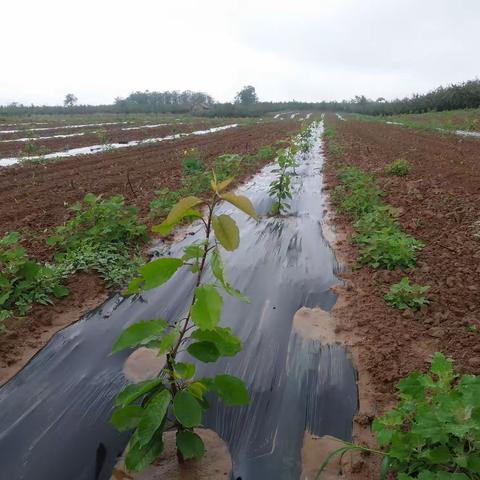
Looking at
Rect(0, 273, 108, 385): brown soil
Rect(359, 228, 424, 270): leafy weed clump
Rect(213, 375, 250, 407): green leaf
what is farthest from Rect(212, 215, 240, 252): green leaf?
Rect(359, 228, 424, 270): leafy weed clump

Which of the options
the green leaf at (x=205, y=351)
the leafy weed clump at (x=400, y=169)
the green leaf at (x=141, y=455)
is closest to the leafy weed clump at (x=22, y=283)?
the green leaf at (x=141, y=455)

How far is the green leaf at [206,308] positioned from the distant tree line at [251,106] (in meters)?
37.3

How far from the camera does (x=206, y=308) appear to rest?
1426 millimetres

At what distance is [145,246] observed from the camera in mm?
5082

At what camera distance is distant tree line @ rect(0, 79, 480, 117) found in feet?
111

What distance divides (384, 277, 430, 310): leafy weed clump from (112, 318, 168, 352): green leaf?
251 cm

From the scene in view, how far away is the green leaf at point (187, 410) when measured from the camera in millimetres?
1752

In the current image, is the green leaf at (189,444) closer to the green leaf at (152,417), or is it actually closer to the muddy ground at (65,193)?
the green leaf at (152,417)

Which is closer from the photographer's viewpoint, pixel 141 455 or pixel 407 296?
pixel 141 455

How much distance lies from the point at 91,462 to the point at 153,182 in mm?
6637

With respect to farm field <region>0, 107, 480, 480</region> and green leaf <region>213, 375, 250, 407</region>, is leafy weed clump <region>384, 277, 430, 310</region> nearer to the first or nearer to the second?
farm field <region>0, 107, 480, 480</region>

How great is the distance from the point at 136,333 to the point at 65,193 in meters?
6.39

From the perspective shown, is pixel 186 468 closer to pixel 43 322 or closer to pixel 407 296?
pixel 43 322

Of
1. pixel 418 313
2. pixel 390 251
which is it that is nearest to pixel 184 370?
Result: pixel 418 313
